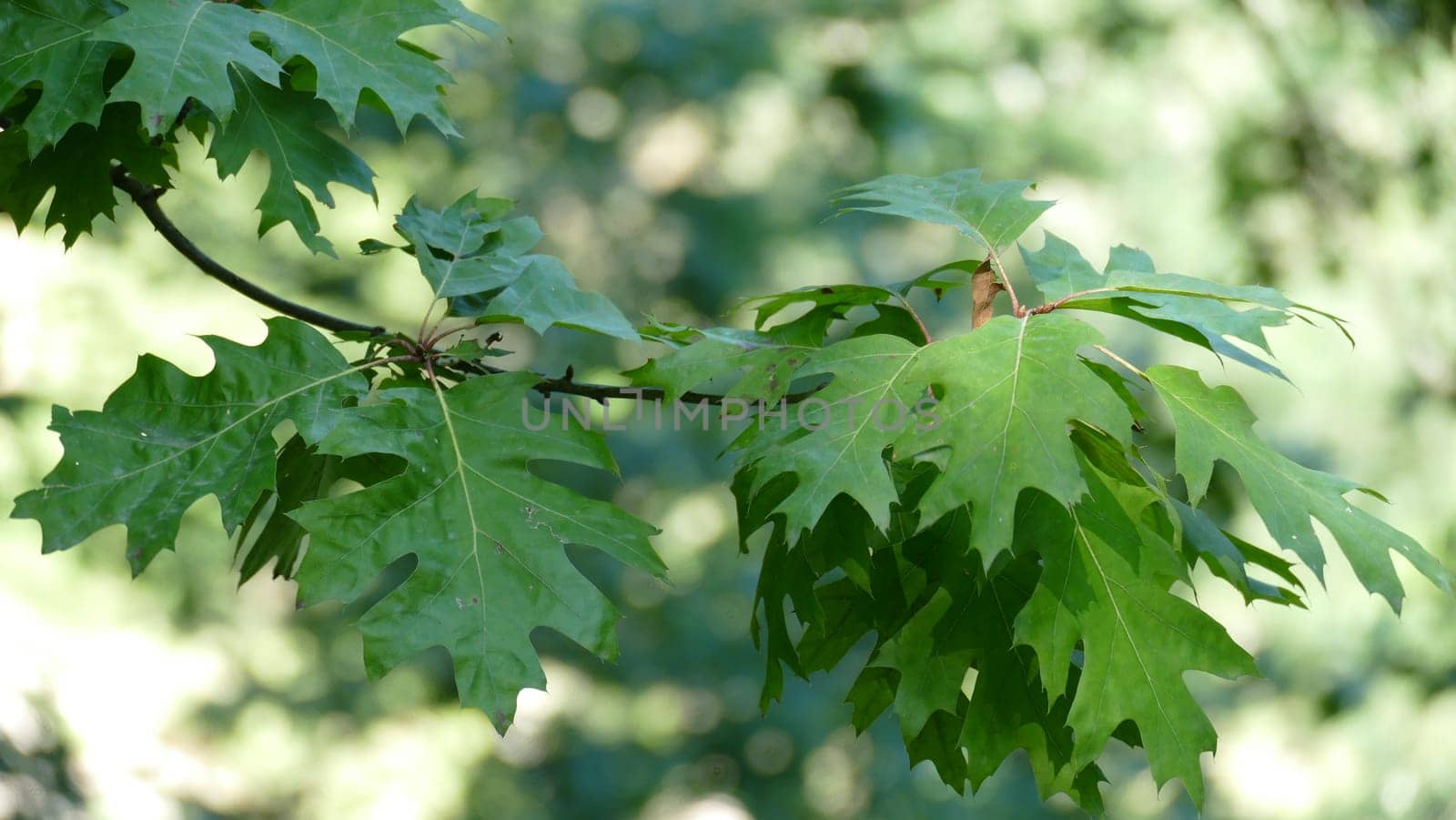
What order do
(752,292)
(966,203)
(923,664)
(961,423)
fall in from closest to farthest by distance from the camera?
(961,423), (923,664), (966,203), (752,292)

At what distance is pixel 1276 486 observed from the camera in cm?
84

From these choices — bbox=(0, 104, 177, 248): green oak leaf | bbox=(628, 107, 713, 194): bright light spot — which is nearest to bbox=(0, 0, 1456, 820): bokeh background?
bbox=(628, 107, 713, 194): bright light spot

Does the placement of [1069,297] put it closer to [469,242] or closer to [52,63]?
[469,242]

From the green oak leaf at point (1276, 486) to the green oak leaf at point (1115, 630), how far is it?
0.06 m

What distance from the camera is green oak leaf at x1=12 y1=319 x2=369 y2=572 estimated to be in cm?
82

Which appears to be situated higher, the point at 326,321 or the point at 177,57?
the point at 177,57

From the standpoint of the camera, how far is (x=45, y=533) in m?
0.80

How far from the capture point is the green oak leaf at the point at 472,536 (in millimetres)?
780

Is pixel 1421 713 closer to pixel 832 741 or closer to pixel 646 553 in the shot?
pixel 832 741

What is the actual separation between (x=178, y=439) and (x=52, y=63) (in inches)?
10.9

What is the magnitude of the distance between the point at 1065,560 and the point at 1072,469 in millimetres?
93

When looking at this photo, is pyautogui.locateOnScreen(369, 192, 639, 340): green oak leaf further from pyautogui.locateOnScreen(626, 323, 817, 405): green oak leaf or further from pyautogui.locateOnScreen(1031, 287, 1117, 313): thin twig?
pyautogui.locateOnScreen(1031, 287, 1117, 313): thin twig

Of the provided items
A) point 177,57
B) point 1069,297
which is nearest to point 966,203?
point 1069,297

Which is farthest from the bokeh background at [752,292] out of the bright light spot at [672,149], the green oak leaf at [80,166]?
the green oak leaf at [80,166]
